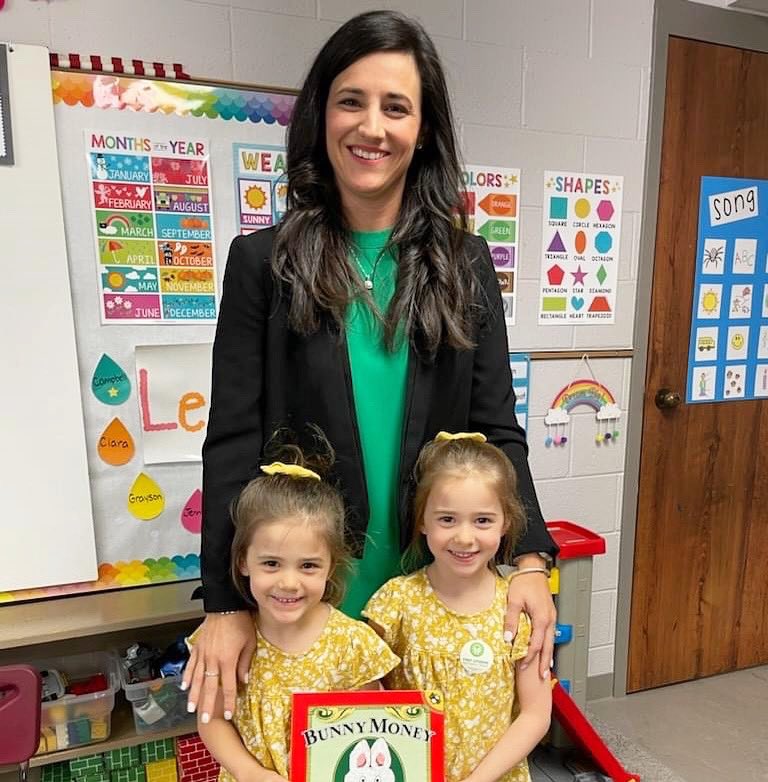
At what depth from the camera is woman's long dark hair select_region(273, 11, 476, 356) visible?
100 cm

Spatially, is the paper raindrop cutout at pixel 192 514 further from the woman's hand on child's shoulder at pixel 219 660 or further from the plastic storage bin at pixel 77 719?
the woman's hand on child's shoulder at pixel 219 660

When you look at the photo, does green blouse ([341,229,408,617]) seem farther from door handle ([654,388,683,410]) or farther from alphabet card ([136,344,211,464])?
door handle ([654,388,683,410])

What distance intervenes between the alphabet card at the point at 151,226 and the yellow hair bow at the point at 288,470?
82 cm

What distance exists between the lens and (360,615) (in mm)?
1132

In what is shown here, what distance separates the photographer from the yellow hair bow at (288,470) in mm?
990

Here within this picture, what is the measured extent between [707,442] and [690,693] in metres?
0.89

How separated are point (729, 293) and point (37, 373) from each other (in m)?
2.09

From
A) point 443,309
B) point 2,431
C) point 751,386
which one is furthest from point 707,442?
point 2,431

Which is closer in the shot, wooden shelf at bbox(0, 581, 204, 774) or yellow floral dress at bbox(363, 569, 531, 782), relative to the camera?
yellow floral dress at bbox(363, 569, 531, 782)

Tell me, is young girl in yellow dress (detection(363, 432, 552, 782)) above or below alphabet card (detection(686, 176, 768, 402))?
below

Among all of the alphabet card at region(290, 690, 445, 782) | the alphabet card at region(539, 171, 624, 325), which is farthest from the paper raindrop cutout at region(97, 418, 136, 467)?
the alphabet card at region(539, 171, 624, 325)

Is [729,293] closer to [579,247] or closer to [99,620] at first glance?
[579,247]

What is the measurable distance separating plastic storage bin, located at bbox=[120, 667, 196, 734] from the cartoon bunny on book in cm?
90

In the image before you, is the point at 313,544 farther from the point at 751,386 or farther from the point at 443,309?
the point at 751,386
